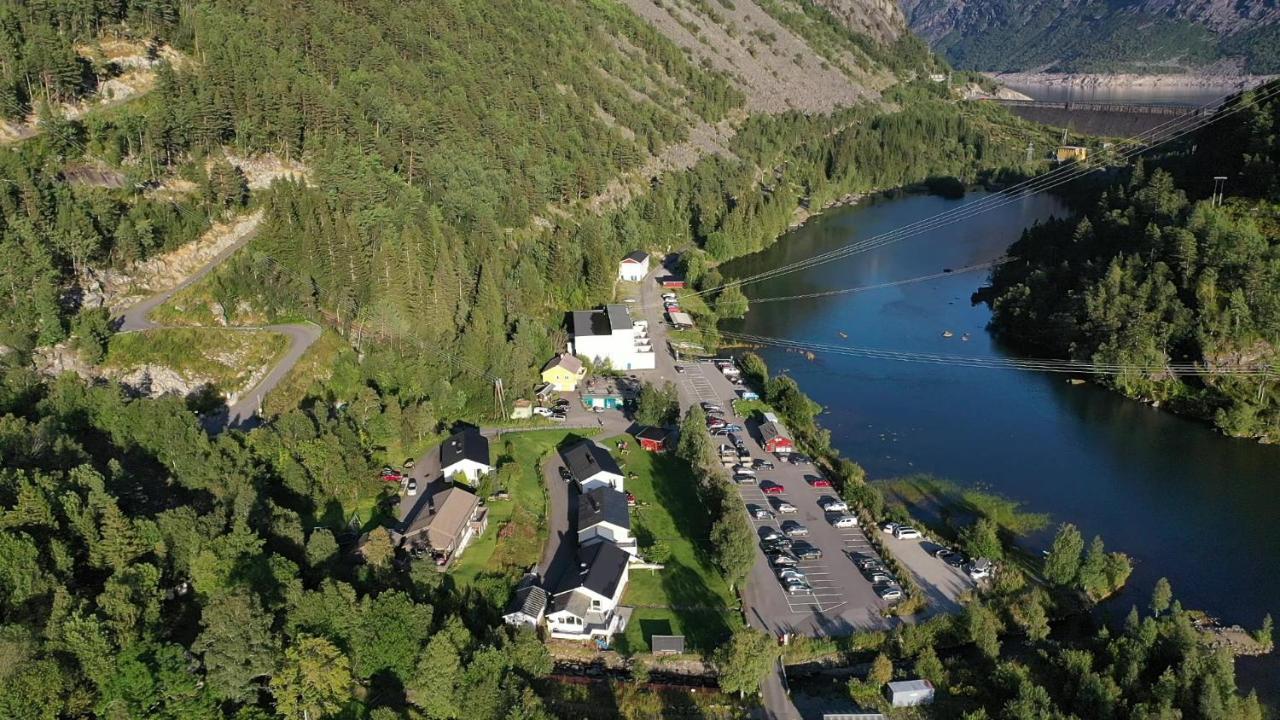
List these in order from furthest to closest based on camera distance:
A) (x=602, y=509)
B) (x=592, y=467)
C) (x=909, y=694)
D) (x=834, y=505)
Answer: (x=592, y=467), (x=834, y=505), (x=602, y=509), (x=909, y=694)

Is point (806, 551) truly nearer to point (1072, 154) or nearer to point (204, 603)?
point (204, 603)

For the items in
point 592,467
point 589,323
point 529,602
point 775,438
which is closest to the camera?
point 529,602

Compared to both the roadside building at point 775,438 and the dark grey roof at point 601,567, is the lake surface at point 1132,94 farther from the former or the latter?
the dark grey roof at point 601,567

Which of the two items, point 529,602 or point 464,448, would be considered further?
point 464,448

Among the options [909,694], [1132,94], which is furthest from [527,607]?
[1132,94]

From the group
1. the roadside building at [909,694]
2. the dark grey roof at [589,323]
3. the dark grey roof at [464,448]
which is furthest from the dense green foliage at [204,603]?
the dark grey roof at [589,323]

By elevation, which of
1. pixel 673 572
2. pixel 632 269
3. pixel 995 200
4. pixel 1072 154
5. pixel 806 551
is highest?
pixel 1072 154

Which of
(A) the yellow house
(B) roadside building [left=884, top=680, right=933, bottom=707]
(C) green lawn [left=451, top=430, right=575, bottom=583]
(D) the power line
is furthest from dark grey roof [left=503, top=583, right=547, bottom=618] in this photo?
(D) the power line
